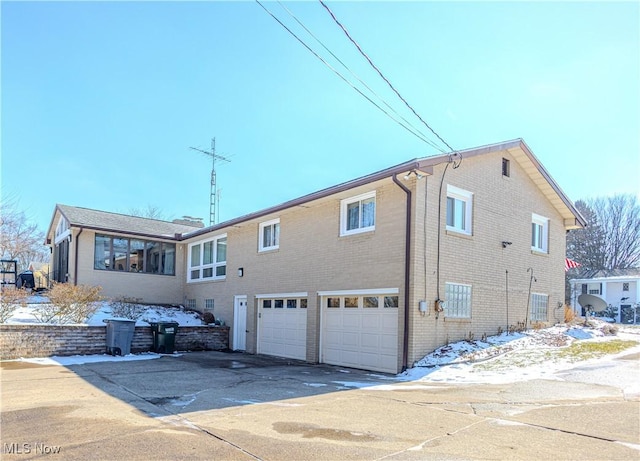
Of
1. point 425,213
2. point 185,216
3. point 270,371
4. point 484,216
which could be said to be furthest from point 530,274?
point 185,216

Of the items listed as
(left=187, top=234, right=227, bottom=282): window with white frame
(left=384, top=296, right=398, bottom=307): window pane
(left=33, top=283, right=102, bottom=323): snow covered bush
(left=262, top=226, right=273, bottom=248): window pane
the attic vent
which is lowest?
(left=33, top=283, right=102, bottom=323): snow covered bush

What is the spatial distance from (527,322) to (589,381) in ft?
20.0

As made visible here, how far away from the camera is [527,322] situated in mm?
15320

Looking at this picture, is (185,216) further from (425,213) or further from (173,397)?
(173,397)

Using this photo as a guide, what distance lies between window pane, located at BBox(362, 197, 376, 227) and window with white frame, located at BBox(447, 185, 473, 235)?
2.01 m

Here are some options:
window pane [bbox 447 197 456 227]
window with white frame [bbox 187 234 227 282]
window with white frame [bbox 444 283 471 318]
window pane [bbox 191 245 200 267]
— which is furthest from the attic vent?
window pane [bbox 191 245 200 267]

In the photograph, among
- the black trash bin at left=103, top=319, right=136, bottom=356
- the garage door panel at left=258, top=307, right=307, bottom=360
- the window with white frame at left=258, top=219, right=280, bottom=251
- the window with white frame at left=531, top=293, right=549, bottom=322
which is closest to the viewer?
Answer: the black trash bin at left=103, top=319, right=136, bottom=356

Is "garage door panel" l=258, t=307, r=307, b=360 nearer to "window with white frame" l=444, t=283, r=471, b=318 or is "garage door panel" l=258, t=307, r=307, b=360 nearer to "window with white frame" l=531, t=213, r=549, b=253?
"window with white frame" l=444, t=283, r=471, b=318

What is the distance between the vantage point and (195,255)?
74.0 ft

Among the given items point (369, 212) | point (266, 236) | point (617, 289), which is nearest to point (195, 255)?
point (266, 236)

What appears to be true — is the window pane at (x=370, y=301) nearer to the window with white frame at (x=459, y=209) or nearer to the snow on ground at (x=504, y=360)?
the snow on ground at (x=504, y=360)

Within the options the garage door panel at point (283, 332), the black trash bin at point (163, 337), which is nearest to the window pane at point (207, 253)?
the garage door panel at point (283, 332)

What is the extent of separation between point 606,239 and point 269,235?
3993 cm

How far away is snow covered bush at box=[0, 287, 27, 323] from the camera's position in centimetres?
1393
